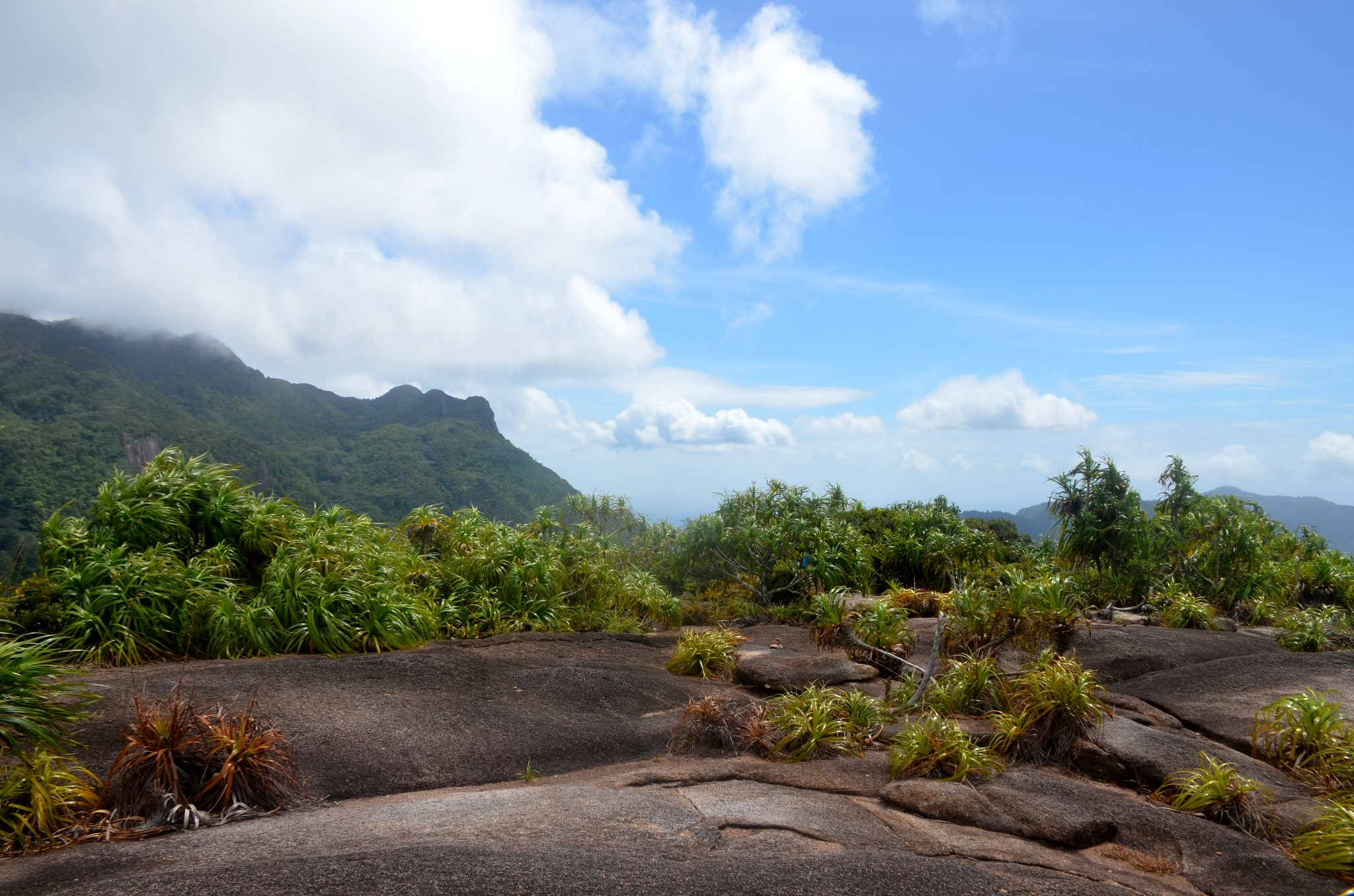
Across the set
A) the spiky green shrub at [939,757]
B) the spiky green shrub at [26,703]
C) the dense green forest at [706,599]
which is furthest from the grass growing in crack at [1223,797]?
the spiky green shrub at [26,703]

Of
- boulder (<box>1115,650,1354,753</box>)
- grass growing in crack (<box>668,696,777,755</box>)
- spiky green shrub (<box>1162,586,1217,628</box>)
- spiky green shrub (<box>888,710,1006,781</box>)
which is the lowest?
grass growing in crack (<box>668,696,777,755</box>)

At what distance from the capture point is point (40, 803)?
4.30 meters

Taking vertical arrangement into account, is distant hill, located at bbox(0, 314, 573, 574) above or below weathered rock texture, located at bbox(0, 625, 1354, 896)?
above

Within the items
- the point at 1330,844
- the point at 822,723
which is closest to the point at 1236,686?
the point at 1330,844

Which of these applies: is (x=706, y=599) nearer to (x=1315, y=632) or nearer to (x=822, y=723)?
(x=822, y=723)

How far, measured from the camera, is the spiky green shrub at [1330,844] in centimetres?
470

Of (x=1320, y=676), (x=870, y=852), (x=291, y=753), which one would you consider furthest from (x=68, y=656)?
(x=1320, y=676)

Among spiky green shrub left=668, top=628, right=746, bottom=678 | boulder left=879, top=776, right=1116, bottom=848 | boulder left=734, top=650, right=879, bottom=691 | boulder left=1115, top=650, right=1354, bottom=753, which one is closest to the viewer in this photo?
boulder left=879, top=776, right=1116, bottom=848

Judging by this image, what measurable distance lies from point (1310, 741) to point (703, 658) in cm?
583

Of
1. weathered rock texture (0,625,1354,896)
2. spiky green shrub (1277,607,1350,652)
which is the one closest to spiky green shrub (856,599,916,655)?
weathered rock texture (0,625,1354,896)

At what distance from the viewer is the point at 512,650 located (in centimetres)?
911

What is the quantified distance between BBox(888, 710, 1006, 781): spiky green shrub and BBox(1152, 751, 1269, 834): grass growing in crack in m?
1.24

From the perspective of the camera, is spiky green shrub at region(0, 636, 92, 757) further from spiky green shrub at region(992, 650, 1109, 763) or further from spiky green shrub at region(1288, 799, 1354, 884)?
spiky green shrub at region(1288, 799, 1354, 884)

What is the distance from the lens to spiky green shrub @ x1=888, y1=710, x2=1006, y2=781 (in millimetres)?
5863
